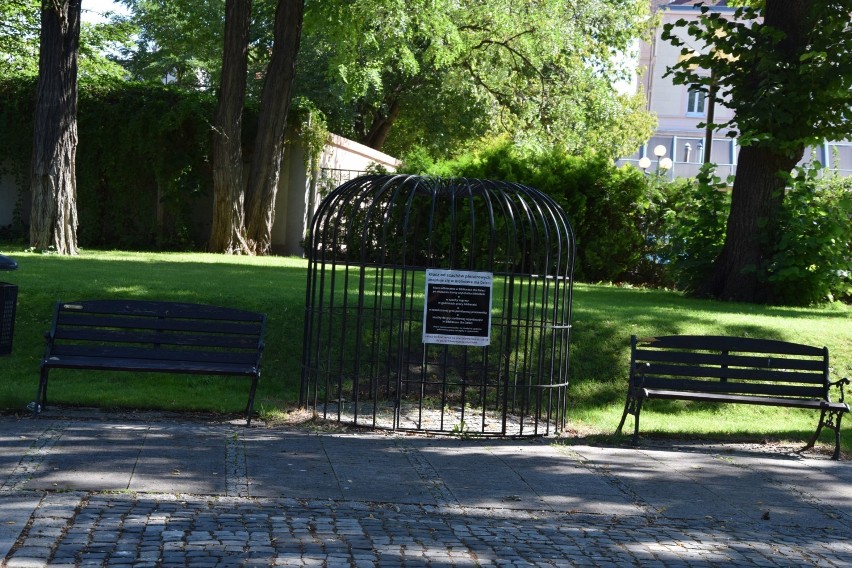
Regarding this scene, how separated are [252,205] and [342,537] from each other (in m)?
17.0

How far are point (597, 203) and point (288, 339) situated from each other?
9992mm

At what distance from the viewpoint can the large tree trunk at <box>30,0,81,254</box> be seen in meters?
17.8

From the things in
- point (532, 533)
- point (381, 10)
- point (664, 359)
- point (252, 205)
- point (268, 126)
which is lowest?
point (532, 533)

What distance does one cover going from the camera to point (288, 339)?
442 inches

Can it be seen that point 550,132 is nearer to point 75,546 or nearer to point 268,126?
point 268,126

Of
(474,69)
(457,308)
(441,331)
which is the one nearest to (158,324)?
(441,331)

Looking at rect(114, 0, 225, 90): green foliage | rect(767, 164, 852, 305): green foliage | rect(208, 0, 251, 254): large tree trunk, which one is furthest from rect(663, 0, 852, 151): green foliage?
rect(114, 0, 225, 90): green foliage

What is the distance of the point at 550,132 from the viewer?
1337 inches

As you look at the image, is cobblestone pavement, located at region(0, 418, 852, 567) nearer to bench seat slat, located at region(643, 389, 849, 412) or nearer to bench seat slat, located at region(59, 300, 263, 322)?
bench seat slat, located at region(643, 389, 849, 412)

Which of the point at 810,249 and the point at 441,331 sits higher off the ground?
the point at 810,249

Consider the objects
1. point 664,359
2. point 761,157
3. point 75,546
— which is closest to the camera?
point 75,546

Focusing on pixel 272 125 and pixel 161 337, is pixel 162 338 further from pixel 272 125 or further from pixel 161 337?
pixel 272 125

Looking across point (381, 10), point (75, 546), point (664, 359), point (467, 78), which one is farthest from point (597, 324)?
point (467, 78)

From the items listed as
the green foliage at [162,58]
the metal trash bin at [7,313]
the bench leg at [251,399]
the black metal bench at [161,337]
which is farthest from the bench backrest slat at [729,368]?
the green foliage at [162,58]
